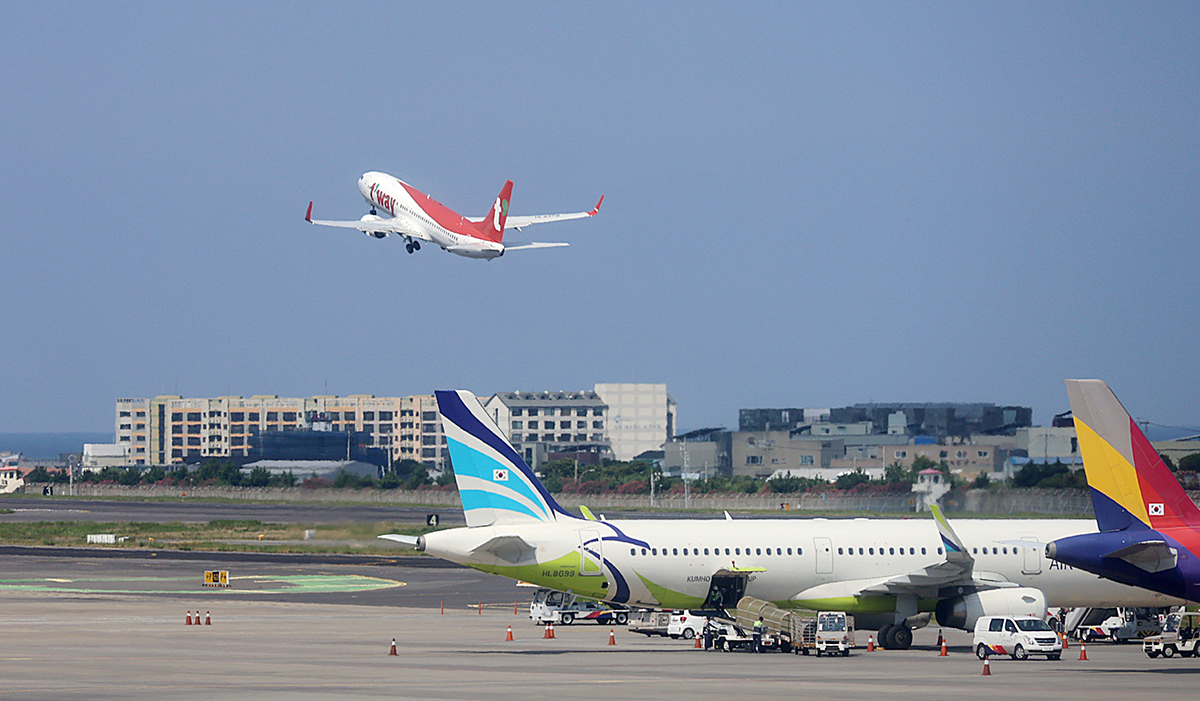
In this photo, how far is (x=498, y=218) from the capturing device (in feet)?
323

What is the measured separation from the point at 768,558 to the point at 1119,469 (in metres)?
14.1

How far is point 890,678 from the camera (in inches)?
1528

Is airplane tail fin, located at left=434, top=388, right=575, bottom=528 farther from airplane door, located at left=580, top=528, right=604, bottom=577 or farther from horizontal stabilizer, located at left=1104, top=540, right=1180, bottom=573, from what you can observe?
horizontal stabilizer, located at left=1104, top=540, right=1180, bottom=573

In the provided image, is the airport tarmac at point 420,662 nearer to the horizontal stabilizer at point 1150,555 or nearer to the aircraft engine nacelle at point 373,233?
the horizontal stabilizer at point 1150,555

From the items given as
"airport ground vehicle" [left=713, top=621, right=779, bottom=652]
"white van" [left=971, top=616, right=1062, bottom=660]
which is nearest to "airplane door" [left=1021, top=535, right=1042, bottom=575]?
"white van" [left=971, top=616, right=1062, bottom=660]

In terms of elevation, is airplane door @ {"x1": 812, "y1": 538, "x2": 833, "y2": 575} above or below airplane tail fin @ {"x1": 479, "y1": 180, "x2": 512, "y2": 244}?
below

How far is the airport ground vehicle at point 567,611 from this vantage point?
5878 centimetres

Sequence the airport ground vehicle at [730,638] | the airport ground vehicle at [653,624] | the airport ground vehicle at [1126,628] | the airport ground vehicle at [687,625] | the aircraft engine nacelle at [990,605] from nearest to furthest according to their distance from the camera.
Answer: the aircraft engine nacelle at [990,605]
the airport ground vehicle at [730,638]
the airport ground vehicle at [687,625]
the airport ground vehicle at [1126,628]
the airport ground vehicle at [653,624]

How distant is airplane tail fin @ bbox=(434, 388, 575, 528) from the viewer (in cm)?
4994

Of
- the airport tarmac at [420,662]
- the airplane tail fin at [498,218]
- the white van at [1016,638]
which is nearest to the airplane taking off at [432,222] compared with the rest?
the airplane tail fin at [498,218]

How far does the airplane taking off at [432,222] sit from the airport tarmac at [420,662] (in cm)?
3284

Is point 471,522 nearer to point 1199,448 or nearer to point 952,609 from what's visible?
point 952,609

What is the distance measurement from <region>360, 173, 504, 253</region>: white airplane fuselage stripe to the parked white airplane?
48342 mm

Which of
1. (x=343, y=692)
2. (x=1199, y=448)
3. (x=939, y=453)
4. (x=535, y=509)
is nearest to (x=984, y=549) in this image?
(x=535, y=509)
